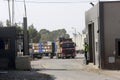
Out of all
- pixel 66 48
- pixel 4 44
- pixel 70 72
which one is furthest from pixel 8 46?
pixel 66 48

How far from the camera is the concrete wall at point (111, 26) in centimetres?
3909

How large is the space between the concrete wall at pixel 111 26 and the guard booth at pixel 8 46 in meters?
8.35

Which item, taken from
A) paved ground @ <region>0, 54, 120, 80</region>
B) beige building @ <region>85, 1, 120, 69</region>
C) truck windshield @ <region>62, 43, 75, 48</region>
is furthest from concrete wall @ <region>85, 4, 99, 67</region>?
truck windshield @ <region>62, 43, 75, 48</region>

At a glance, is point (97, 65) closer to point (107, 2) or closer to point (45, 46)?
point (107, 2)

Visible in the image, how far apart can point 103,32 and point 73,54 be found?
3415 centimetres

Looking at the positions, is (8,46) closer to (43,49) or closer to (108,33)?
(108,33)

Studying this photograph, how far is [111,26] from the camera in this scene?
39.2m

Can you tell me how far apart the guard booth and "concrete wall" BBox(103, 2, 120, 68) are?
8.35 m

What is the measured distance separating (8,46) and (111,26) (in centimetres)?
964

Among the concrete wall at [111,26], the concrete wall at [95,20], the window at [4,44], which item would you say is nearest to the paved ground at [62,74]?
the concrete wall at [111,26]

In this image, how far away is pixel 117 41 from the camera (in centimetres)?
3900

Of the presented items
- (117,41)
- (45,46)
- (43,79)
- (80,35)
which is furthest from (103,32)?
(80,35)

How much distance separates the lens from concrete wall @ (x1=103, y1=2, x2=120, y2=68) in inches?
1539

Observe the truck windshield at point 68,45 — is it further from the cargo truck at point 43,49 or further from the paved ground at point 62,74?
the paved ground at point 62,74
